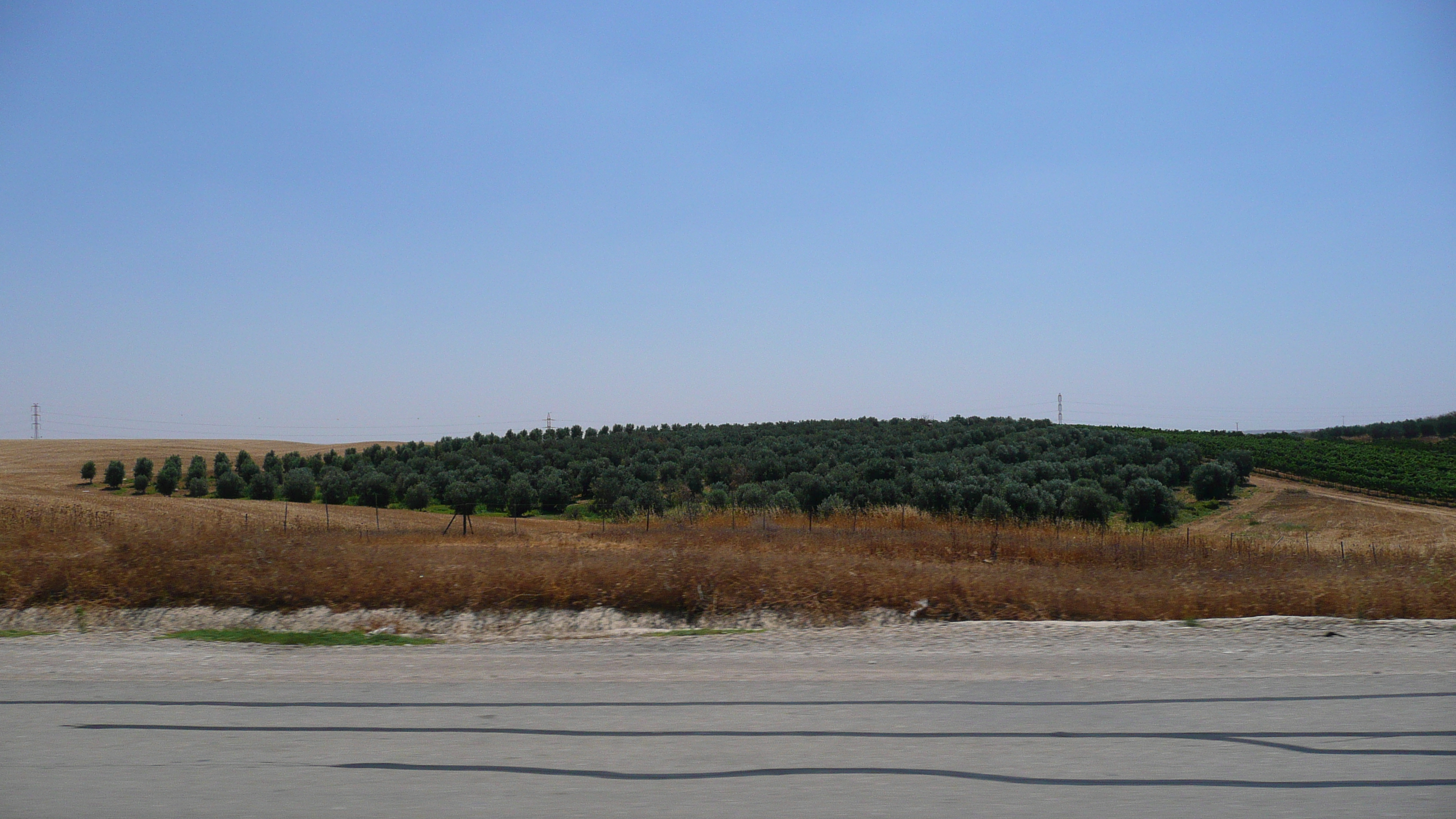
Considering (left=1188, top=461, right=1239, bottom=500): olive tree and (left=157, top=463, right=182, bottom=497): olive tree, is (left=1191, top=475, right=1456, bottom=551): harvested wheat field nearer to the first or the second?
(left=1188, top=461, right=1239, bottom=500): olive tree

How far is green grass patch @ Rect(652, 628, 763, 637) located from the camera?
10.5 meters

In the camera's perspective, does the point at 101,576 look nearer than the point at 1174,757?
No

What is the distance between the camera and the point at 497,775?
5113 mm

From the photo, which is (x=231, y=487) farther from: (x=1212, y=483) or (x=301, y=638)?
(x=1212, y=483)

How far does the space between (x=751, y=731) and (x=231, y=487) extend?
66001 millimetres

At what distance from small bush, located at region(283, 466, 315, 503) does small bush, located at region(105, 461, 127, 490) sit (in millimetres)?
17695

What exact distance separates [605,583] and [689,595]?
1.37 m

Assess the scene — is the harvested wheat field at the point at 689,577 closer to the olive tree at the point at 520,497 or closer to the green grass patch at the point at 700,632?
the green grass patch at the point at 700,632

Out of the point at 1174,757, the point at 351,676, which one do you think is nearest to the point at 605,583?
the point at 351,676

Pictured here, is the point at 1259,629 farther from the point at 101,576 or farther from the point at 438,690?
the point at 101,576

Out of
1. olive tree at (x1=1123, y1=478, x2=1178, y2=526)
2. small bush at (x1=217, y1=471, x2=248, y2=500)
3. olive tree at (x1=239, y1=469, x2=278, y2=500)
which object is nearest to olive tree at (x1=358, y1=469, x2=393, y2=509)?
olive tree at (x1=239, y1=469, x2=278, y2=500)

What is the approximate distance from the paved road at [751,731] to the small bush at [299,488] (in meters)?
54.3

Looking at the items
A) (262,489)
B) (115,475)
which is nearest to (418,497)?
(262,489)

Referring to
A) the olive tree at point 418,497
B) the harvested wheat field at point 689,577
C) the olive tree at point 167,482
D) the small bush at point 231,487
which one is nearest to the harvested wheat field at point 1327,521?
the harvested wheat field at point 689,577
